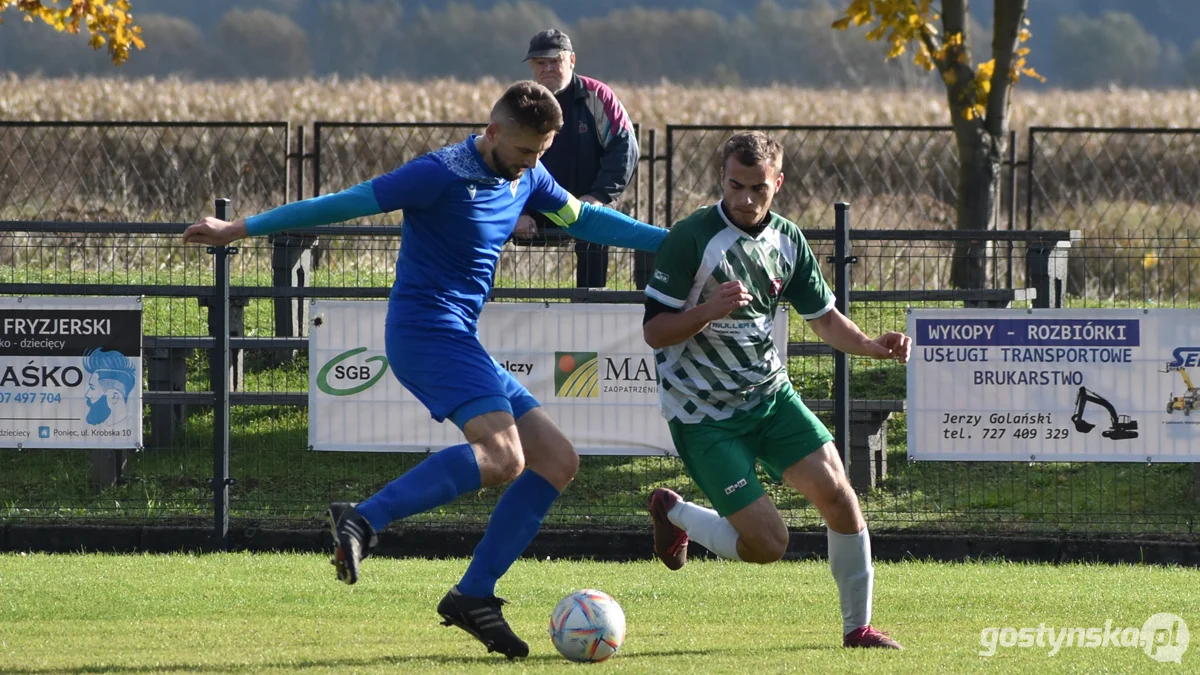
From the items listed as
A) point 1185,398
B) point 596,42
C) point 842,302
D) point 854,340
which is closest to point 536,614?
point 854,340

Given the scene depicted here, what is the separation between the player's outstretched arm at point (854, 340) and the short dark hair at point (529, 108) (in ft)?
4.65

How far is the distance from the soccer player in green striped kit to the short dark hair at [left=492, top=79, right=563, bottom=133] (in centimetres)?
66

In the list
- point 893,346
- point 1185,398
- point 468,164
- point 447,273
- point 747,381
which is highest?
point 468,164

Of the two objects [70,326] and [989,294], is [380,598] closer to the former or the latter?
[70,326]

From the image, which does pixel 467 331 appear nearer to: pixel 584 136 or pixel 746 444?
pixel 746 444

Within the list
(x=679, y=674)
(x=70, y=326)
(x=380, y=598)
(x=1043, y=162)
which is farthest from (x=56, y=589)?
(x=1043, y=162)

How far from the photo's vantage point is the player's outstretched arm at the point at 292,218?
19.2 ft

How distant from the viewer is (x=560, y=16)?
52.6 meters

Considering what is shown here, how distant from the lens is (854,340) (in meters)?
6.63

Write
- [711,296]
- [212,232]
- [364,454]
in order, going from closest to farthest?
1. [212,232]
2. [711,296]
3. [364,454]

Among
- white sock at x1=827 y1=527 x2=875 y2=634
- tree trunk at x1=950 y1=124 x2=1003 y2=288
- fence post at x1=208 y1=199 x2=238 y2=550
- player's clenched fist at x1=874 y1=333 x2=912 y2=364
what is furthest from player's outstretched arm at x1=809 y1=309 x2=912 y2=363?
tree trunk at x1=950 y1=124 x2=1003 y2=288

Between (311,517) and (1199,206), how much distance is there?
1430 centimetres

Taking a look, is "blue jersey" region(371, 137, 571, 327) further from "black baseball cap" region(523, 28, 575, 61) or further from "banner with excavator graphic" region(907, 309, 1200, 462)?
"banner with excavator graphic" region(907, 309, 1200, 462)

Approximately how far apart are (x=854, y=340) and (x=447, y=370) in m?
1.68
